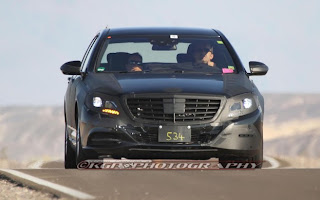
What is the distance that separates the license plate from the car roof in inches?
101

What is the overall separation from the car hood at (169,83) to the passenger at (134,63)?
11.9 inches

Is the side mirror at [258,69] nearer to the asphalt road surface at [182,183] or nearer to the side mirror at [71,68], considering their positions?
the asphalt road surface at [182,183]

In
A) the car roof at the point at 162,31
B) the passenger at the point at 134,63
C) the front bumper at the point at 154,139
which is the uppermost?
the car roof at the point at 162,31

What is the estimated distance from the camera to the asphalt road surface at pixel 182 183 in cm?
1211

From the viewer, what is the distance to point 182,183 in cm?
1333

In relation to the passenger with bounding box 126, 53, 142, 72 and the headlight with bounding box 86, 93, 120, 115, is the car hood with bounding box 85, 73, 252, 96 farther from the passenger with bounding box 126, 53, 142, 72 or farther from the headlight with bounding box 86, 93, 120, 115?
the passenger with bounding box 126, 53, 142, 72

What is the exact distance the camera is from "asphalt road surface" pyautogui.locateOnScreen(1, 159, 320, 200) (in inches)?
477

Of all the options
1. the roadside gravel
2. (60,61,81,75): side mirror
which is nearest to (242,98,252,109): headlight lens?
(60,61,81,75): side mirror

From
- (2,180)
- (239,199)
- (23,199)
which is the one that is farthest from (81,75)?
(239,199)

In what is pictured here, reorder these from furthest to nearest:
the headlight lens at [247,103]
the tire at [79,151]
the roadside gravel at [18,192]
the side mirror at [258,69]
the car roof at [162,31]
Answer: the car roof at [162,31], the side mirror at [258,69], the tire at [79,151], the headlight lens at [247,103], the roadside gravel at [18,192]

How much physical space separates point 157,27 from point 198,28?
544 mm

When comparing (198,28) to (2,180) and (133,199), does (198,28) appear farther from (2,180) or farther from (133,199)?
(133,199)

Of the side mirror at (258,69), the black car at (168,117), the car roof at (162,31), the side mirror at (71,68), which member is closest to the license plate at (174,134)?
the black car at (168,117)

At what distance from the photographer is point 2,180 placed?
1470cm
